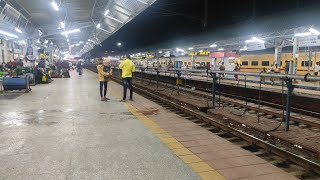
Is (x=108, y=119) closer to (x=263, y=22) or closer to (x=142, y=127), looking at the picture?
(x=142, y=127)

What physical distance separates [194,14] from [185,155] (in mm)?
8199

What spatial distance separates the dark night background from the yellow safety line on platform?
4.72 metres

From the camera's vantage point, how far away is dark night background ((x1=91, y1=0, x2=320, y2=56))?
851 cm

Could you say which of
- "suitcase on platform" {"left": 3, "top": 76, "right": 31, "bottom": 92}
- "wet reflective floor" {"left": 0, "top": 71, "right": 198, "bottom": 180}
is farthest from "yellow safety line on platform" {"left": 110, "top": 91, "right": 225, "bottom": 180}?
"suitcase on platform" {"left": 3, "top": 76, "right": 31, "bottom": 92}

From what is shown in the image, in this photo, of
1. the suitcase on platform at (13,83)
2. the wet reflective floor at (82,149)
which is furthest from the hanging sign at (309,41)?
the suitcase on platform at (13,83)

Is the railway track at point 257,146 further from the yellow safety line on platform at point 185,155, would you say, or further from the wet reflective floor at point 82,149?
the wet reflective floor at point 82,149

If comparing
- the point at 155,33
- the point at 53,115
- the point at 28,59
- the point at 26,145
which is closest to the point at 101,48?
the point at 28,59

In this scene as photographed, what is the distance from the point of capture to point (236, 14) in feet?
31.6

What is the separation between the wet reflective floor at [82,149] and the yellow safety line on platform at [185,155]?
0.12 m

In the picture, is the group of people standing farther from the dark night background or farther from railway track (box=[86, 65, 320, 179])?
railway track (box=[86, 65, 320, 179])

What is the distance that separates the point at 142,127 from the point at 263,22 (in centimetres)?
520

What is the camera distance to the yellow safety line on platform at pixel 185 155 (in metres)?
3.70

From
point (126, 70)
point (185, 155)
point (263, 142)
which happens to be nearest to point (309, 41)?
point (126, 70)

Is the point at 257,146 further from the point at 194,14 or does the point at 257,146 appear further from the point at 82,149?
the point at 194,14
